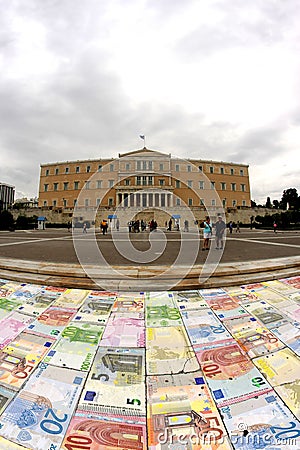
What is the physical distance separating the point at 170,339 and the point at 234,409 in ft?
3.62

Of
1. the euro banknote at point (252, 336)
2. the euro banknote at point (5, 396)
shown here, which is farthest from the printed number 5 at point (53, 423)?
the euro banknote at point (252, 336)

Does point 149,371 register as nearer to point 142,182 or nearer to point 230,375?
point 230,375

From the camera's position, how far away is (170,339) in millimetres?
3229

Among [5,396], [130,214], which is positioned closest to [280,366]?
[5,396]

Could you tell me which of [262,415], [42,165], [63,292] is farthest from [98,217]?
[262,415]

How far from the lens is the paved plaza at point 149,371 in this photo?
2127 millimetres

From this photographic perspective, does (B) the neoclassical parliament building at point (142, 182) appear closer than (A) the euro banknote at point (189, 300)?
No

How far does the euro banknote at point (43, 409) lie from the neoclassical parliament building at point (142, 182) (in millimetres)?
46795

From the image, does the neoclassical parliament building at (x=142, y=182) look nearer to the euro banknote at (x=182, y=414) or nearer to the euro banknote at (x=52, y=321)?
the euro banknote at (x=52, y=321)

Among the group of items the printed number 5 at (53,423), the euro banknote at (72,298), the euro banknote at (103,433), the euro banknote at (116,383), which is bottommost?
the euro banknote at (103,433)

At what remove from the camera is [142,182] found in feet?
177

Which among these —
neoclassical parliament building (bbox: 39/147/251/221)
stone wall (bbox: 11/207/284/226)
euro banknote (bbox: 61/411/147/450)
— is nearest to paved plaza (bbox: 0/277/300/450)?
euro banknote (bbox: 61/411/147/450)

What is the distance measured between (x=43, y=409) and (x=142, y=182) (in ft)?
174

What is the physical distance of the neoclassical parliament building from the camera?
5178 centimetres
